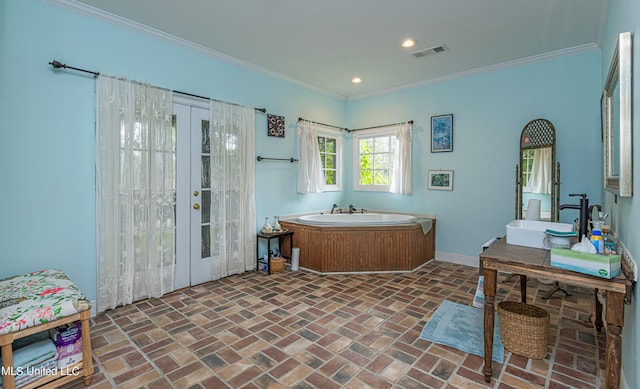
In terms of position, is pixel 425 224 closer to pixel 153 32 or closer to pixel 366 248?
pixel 366 248

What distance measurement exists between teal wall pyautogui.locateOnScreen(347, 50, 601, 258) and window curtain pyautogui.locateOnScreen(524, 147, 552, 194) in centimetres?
14

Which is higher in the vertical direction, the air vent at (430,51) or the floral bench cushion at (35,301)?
the air vent at (430,51)

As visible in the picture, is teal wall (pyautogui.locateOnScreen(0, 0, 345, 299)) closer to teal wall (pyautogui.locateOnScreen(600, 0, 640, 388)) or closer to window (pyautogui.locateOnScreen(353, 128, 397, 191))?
window (pyautogui.locateOnScreen(353, 128, 397, 191))

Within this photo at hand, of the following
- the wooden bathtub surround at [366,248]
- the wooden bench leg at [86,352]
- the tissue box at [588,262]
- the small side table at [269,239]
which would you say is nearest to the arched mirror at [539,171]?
the wooden bathtub surround at [366,248]

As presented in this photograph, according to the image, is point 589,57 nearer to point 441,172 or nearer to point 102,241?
point 441,172

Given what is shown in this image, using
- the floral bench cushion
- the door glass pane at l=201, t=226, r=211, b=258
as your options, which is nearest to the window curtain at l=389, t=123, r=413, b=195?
the door glass pane at l=201, t=226, r=211, b=258

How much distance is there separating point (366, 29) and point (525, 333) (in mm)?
2928

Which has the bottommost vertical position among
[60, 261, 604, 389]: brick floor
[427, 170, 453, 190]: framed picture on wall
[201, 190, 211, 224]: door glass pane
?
[60, 261, 604, 389]: brick floor

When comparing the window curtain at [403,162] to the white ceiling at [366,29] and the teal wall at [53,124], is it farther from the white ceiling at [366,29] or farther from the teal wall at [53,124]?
the teal wall at [53,124]

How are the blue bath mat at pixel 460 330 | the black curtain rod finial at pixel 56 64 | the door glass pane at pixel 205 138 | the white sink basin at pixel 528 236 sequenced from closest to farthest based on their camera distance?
the white sink basin at pixel 528 236, the blue bath mat at pixel 460 330, the black curtain rod finial at pixel 56 64, the door glass pane at pixel 205 138

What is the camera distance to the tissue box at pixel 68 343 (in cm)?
190

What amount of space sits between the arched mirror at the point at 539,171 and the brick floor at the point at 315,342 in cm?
93

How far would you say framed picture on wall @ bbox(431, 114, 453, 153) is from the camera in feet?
A: 14.8

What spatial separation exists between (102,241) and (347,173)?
154 inches
